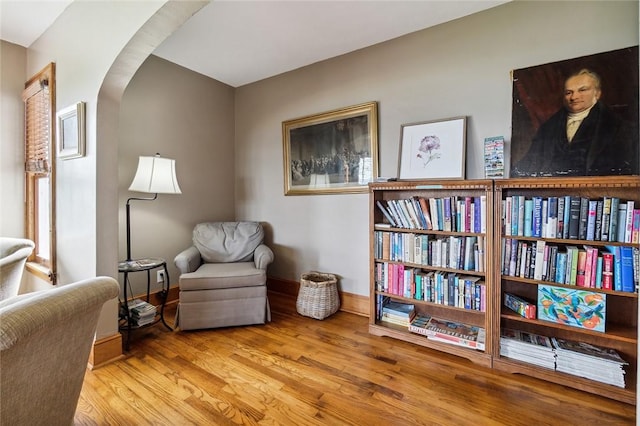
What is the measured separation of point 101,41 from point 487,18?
2613 millimetres

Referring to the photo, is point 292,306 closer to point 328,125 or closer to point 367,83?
point 328,125

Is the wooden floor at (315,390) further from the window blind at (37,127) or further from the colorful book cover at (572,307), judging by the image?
the window blind at (37,127)

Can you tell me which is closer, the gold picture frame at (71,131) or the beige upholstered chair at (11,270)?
the beige upholstered chair at (11,270)

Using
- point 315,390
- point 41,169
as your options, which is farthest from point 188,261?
point 315,390

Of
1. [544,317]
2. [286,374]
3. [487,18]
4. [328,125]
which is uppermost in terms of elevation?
[487,18]

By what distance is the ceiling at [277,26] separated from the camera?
2.04m

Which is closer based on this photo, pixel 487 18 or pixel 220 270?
pixel 487 18

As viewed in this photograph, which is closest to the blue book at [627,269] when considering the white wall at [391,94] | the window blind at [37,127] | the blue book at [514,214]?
the blue book at [514,214]

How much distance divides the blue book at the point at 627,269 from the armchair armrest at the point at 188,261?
9.50 feet

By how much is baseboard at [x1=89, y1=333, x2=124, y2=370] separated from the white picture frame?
2.37m

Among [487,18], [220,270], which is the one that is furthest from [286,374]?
[487,18]

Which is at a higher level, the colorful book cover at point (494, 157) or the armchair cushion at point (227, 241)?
the colorful book cover at point (494, 157)

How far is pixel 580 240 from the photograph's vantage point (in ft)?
5.30

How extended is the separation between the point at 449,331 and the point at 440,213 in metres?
0.85
